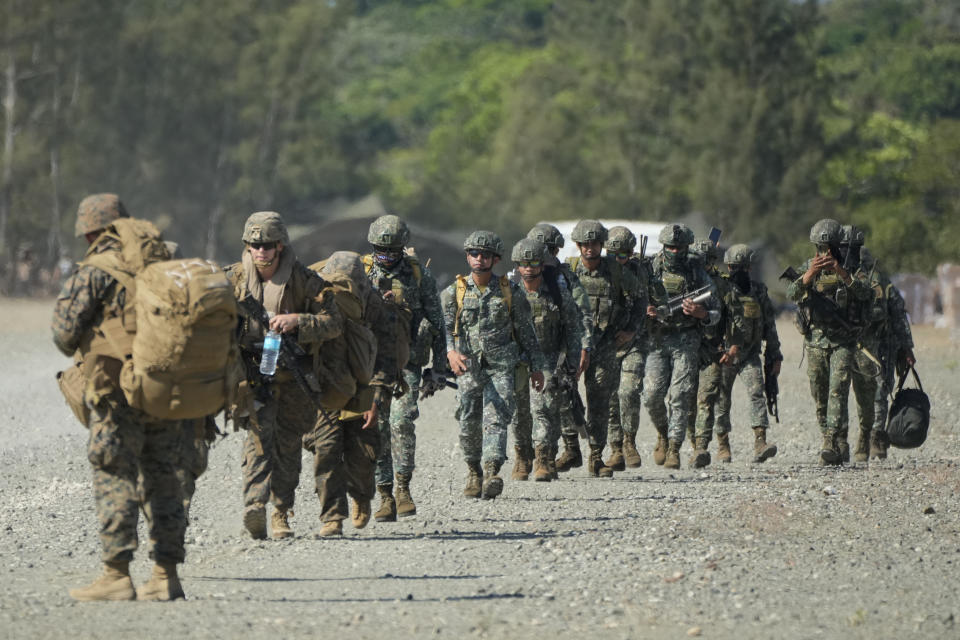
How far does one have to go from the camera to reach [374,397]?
10.6 m

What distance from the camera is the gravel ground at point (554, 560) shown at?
779 centimetres

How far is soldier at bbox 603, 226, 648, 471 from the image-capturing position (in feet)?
47.6

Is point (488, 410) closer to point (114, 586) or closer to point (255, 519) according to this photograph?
point (255, 519)

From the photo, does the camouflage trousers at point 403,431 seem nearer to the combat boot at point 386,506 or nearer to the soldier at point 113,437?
the combat boot at point 386,506

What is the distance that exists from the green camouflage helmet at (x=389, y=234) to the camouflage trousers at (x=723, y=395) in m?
4.84

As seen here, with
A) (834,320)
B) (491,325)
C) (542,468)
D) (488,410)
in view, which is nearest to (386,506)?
(488,410)

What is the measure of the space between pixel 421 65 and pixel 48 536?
92539 mm

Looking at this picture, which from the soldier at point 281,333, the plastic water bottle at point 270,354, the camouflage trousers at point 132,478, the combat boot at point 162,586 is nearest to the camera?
the camouflage trousers at point 132,478

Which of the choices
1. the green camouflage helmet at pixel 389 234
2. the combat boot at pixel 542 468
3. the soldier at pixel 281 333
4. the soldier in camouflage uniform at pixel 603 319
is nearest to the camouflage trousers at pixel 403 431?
the green camouflage helmet at pixel 389 234

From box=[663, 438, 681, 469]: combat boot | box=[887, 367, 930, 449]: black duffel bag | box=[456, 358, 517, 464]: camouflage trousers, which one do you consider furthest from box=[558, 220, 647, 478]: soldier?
box=[887, 367, 930, 449]: black duffel bag

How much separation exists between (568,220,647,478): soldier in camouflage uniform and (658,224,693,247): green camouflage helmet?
68 centimetres

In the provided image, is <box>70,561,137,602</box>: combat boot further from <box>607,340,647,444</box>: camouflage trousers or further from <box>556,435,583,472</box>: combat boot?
<box>607,340,647,444</box>: camouflage trousers

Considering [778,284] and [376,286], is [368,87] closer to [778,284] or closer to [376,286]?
[778,284]

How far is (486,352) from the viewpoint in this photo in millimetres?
12344
